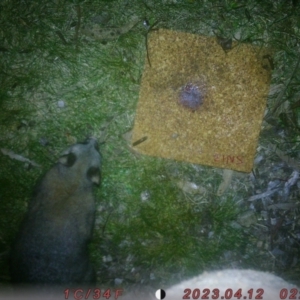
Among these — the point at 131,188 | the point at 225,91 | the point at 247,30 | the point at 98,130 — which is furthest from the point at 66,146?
the point at 247,30

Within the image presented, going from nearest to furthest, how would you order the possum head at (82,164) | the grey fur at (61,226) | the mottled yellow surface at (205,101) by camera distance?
the grey fur at (61,226) → the possum head at (82,164) → the mottled yellow surface at (205,101)

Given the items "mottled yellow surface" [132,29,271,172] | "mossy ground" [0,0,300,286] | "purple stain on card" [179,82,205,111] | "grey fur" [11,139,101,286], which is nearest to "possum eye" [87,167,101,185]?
"grey fur" [11,139,101,286]

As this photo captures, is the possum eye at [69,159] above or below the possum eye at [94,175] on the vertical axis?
above

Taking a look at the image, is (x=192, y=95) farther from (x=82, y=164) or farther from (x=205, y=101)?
(x=82, y=164)

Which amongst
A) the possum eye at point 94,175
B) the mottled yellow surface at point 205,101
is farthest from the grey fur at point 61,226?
the mottled yellow surface at point 205,101

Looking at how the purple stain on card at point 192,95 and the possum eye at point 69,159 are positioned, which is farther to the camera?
the purple stain on card at point 192,95

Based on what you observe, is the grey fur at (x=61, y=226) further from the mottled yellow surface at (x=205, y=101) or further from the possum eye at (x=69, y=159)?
the mottled yellow surface at (x=205, y=101)
